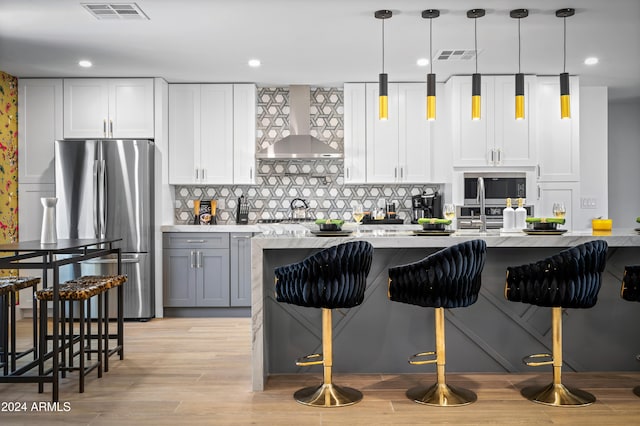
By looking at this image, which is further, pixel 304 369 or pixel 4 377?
pixel 304 369

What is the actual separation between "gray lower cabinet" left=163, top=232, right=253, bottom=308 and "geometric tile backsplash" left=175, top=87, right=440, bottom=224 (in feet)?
2.14

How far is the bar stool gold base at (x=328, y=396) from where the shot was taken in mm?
3067

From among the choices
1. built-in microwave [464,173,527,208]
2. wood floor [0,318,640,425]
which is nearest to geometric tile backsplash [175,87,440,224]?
built-in microwave [464,173,527,208]

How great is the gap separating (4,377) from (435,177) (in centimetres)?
437

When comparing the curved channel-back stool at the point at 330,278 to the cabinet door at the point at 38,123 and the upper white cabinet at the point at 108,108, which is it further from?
the cabinet door at the point at 38,123

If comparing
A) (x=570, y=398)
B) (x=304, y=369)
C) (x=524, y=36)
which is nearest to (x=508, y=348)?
(x=570, y=398)

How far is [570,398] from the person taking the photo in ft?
10.1

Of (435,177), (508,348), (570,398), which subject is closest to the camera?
(570,398)

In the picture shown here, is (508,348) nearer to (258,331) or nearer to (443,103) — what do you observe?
(258,331)

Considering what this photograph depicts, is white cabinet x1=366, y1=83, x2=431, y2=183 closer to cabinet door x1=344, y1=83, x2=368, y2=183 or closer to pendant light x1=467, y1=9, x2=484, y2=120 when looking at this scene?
cabinet door x1=344, y1=83, x2=368, y2=183

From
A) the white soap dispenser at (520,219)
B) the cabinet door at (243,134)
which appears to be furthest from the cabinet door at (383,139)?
the white soap dispenser at (520,219)

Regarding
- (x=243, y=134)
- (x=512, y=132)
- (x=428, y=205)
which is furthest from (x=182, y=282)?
(x=512, y=132)

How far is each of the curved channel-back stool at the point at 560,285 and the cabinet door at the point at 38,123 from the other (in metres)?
4.82

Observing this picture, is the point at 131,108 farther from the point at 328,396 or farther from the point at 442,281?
the point at 442,281
